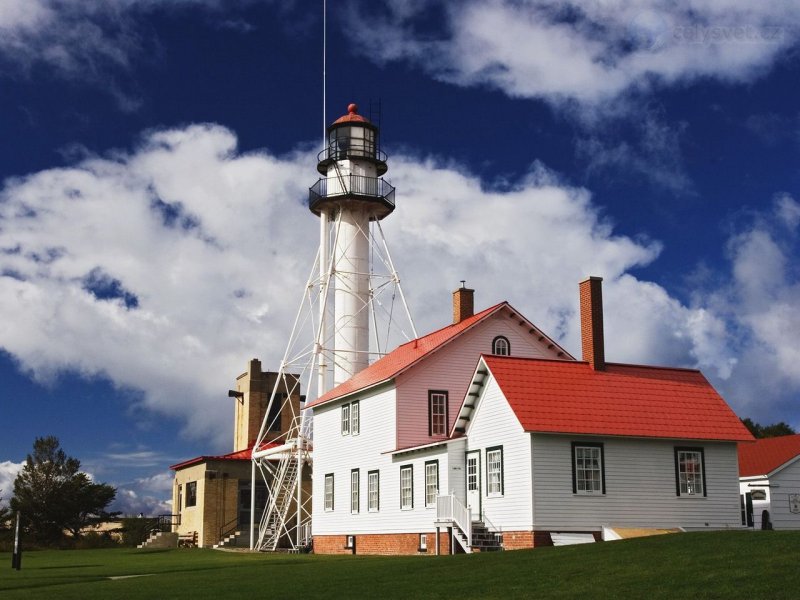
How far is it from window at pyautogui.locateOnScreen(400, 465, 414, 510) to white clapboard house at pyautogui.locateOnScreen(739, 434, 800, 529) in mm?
11612

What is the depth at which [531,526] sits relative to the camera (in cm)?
2933

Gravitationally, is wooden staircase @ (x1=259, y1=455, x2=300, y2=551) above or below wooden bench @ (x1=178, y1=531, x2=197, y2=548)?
above

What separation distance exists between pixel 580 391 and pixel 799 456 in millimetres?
10897

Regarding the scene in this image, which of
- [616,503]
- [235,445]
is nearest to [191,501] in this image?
[235,445]

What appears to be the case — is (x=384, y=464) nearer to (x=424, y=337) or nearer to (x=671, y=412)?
(x=424, y=337)

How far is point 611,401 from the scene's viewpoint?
→ 1262 inches

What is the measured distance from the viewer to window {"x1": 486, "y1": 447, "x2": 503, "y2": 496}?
31.2 metres

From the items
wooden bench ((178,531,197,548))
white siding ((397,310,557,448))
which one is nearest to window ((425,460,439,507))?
white siding ((397,310,557,448))

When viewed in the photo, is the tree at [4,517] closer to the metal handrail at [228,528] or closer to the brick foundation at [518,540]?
the metal handrail at [228,528]

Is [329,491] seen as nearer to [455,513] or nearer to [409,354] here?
[409,354]

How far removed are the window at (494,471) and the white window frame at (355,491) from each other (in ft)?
29.8

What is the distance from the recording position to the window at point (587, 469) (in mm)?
30266

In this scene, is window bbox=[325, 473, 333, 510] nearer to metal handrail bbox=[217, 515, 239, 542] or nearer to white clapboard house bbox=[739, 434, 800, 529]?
metal handrail bbox=[217, 515, 239, 542]

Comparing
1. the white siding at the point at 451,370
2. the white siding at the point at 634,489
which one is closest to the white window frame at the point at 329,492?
the white siding at the point at 451,370
